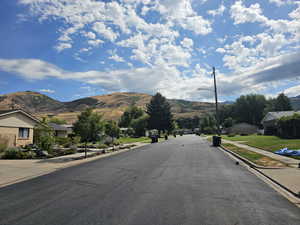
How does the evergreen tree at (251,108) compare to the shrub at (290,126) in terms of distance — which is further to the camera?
the evergreen tree at (251,108)

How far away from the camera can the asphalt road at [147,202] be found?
4.53 m

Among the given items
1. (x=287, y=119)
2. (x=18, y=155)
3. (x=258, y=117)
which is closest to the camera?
(x=18, y=155)

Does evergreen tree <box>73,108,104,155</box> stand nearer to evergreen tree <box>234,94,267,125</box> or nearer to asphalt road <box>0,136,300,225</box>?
asphalt road <box>0,136,300,225</box>

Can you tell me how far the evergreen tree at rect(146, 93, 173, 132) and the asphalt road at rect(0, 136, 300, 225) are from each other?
196ft

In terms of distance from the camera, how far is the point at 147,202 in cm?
561

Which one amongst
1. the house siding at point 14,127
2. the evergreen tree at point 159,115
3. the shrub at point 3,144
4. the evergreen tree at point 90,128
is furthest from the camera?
the evergreen tree at point 159,115

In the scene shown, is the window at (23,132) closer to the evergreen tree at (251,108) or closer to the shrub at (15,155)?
the shrub at (15,155)

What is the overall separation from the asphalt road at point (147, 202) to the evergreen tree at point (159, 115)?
59.8 metres

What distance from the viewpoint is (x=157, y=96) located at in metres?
70.4

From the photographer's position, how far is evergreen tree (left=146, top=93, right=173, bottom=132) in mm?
68438

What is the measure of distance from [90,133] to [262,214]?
15.4 metres

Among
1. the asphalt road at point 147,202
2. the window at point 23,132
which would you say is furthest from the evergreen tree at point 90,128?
the window at point 23,132

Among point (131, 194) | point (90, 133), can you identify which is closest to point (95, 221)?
point (131, 194)

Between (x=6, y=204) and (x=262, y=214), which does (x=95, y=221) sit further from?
(x=262, y=214)
